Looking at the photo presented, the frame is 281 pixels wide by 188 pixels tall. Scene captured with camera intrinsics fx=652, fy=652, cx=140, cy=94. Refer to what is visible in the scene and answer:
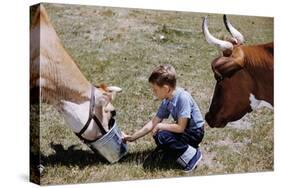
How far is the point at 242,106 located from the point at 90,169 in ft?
7.07

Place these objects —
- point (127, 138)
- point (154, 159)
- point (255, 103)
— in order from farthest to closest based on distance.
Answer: point (255, 103), point (154, 159), point (127, 138)

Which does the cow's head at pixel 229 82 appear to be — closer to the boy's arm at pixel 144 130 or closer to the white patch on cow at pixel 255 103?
the white patch on cow at pixel 255 103

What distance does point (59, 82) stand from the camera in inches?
267

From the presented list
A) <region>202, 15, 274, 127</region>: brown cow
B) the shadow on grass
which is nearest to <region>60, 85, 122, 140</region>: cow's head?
the shadow on grass

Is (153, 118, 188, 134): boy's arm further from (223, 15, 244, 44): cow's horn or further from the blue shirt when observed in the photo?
(223, 15, 244, 44): cow's horn

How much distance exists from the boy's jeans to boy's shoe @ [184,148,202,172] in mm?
132

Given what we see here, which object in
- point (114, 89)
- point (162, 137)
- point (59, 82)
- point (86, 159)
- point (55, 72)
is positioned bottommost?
point (86, 159)

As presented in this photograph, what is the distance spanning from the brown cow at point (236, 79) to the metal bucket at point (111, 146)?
1167mm

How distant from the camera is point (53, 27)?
22.3ft

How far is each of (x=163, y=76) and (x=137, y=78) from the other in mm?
332

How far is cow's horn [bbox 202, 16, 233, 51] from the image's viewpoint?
25.3 ft

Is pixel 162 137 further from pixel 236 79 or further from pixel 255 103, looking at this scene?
pixel 255 103

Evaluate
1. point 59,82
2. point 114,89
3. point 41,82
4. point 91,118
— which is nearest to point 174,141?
point 114,89

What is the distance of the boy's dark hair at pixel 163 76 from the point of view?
7.33 m
